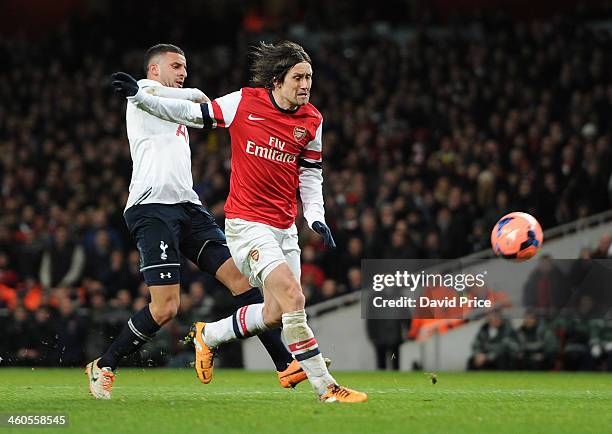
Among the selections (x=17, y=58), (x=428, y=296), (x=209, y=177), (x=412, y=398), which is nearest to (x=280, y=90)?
(x=412, y=398)

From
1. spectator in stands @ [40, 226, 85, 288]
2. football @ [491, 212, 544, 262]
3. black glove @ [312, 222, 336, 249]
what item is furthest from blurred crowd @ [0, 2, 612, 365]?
black glove @ [312, 222, 336, 249]

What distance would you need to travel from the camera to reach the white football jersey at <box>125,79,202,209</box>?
27.7ft

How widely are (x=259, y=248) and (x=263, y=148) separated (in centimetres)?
67

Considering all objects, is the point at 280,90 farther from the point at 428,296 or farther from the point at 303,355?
the point at 428,296

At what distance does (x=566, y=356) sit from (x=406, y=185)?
368cm

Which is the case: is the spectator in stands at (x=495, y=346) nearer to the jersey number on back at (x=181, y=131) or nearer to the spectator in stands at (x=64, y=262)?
the spectator in stands at (x=64, y=262)

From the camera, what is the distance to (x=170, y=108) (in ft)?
24.5

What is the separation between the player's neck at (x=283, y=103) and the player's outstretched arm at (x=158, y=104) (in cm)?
53

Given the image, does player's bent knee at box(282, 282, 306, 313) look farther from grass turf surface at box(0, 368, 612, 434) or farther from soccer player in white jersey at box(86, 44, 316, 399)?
soccer player in white jersey at box(86, 44, 316, 399)

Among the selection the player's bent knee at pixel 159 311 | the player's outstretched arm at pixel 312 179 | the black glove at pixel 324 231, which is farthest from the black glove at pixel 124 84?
the player's bent knee at pixel 159 311

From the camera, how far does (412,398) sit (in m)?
8.31

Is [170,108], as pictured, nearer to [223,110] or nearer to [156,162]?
[223,110]

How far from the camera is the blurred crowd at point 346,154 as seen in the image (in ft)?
50.4

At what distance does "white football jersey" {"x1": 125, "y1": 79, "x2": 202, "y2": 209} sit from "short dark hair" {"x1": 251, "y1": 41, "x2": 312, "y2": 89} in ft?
2.83
